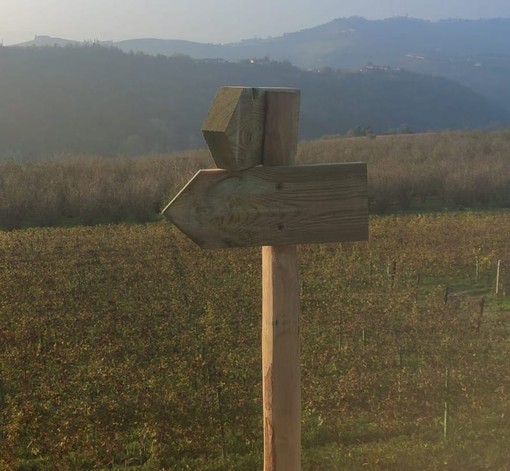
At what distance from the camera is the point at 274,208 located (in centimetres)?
212

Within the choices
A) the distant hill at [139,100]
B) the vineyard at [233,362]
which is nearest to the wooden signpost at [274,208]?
the vineyard at [233,362]

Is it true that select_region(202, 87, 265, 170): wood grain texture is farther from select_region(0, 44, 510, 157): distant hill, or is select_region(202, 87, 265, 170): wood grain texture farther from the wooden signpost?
select_region(0, 44, 510, 157): distant hill

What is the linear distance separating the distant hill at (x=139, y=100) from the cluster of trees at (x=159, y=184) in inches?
910

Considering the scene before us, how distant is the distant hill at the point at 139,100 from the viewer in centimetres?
5047

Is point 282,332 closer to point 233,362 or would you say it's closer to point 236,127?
point 236,127

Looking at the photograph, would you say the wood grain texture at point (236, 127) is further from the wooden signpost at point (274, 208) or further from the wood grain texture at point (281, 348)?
the wood grain texture at point (281, 348)

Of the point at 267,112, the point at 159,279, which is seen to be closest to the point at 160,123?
the point at 159,279

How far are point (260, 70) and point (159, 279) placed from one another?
80.6 metres

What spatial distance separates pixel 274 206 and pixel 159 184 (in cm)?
2128

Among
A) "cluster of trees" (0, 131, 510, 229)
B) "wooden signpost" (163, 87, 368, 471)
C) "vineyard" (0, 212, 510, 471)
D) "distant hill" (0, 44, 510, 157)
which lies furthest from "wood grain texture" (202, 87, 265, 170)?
→ "distant hill" (0, 44, 510, 157)

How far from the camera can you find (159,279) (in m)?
11.0

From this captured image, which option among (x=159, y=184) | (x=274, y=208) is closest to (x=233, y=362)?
(x=274, y=208)

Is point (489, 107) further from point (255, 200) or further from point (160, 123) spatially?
point (255, 200)

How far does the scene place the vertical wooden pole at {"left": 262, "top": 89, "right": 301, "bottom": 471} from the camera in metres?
2.17
